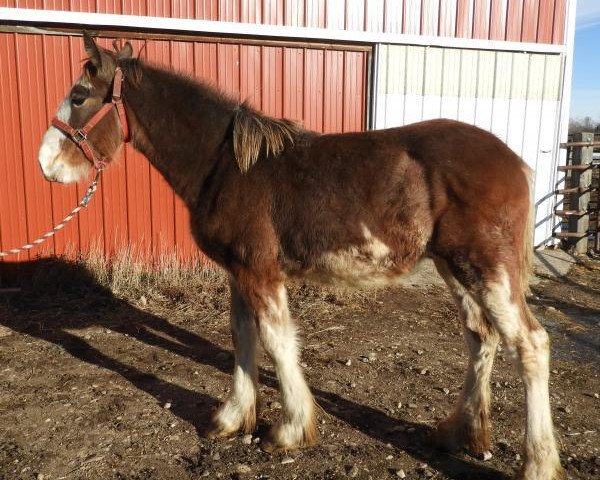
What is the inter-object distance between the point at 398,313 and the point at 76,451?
145 inches

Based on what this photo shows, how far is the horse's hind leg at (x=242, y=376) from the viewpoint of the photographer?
337 cm

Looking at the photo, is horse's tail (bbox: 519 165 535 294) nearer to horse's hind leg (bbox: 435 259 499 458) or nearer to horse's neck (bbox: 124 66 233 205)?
horse's hind leg (bbox: 435 259 499 458)

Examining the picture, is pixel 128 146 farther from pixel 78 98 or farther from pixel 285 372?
pixel 285 372

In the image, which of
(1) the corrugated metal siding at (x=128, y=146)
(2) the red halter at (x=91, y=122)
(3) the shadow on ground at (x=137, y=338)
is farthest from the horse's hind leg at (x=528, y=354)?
(1) the corrugated metal siding at (x=128, y=146)

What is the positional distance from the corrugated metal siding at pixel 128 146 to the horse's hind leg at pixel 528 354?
464 centimetres

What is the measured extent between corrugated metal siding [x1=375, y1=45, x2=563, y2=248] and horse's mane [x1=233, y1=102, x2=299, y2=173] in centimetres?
453

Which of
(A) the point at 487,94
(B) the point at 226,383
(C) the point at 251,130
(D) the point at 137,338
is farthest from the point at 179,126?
(A) the point at 487,94

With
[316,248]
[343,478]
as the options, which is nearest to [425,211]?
[316,248]

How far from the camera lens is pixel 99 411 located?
142 inches

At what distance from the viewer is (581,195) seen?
8508mm

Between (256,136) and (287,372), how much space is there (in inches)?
59.3

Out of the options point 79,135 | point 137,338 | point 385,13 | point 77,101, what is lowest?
point 137,338

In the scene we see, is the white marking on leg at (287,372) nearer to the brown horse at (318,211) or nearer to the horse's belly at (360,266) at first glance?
the brown horse at (318,211)

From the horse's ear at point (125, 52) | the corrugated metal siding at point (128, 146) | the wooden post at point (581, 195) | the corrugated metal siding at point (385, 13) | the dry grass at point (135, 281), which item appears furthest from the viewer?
the wooden post at point (581, 195)
